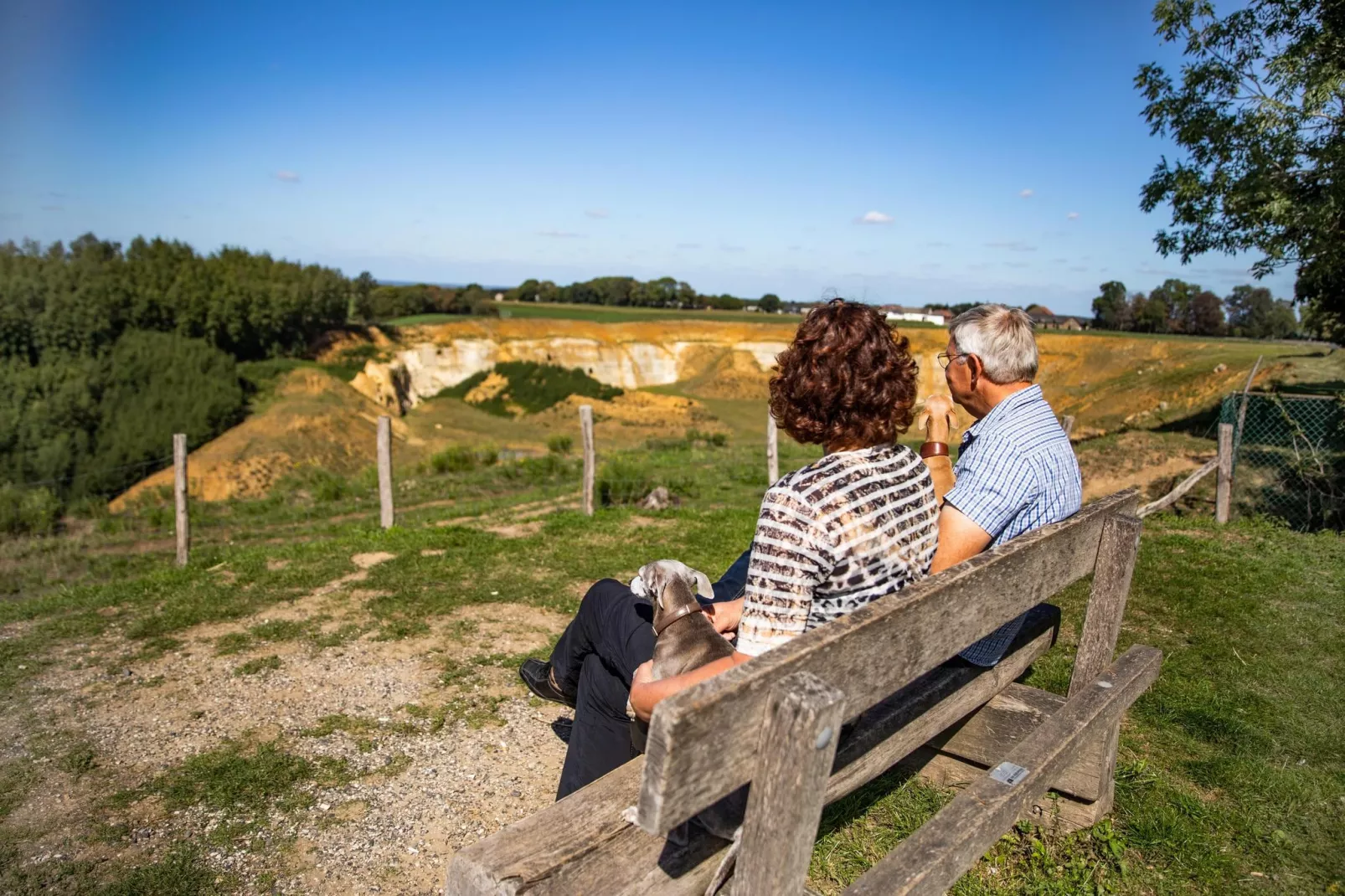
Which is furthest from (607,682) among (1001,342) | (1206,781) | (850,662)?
(1206,781)

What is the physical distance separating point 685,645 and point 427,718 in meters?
3.33

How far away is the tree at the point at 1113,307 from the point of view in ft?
166

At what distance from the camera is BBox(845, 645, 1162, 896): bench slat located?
7.02 ft

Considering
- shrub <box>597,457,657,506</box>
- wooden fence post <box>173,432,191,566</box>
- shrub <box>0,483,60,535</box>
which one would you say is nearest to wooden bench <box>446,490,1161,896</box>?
shrub <box>597,457,657,506</box>

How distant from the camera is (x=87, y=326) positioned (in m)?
34.7

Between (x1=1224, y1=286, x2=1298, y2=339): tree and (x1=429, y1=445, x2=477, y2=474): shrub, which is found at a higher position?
(x1=1224, y1=286, x2=1298, y2=339): tree

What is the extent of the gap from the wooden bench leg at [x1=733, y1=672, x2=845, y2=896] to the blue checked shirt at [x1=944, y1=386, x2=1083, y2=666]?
144 centimetres

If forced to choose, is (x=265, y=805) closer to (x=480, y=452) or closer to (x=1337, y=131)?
(x=1337, y=131)

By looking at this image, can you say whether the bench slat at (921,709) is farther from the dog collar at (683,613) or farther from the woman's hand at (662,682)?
the dog collar at (683,613)

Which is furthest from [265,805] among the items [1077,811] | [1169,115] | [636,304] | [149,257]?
[636,304]

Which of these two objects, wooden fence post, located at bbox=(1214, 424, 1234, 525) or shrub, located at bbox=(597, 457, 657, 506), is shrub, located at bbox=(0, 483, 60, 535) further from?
wooden fence post, located at bbox=(1214, 424, 1234, 525)

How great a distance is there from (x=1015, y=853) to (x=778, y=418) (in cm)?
239

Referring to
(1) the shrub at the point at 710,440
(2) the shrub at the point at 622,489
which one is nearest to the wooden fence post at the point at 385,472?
(2) the shrub at the point at 622,489

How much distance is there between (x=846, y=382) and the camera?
2.43 meters
